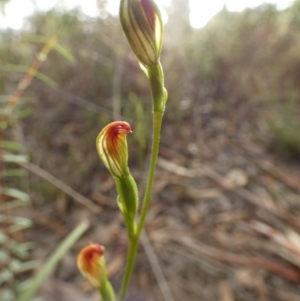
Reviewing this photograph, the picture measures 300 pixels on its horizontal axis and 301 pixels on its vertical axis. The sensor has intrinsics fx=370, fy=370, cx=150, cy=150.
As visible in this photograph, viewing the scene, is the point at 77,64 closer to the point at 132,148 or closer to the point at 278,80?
the point at 132,148

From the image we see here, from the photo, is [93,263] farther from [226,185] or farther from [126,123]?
[226,185]

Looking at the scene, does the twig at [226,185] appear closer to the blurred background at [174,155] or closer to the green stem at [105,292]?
the blurred background at [174,155]

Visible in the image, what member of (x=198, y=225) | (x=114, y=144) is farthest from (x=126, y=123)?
(x=198, y=225)

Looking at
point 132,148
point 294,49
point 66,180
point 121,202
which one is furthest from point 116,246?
point 294,49

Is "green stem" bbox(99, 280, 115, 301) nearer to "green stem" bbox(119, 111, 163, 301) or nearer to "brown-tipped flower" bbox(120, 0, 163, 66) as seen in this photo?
"green stem" bbox(119, 111, 163, 301)

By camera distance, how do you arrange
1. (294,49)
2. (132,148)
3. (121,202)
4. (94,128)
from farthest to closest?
(294,49) → (94,128) → (132,148) → (121,202)
